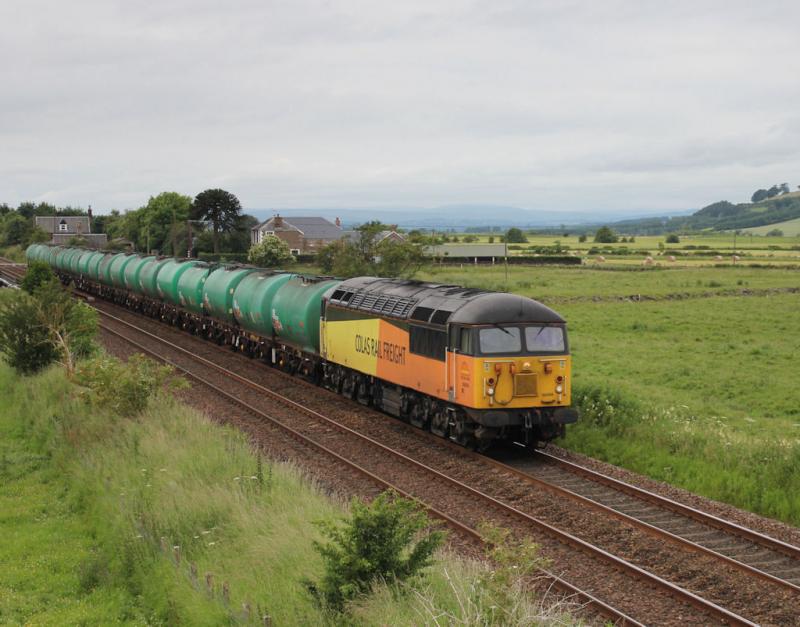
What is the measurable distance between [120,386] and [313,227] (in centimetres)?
12998

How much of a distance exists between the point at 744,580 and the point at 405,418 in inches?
491

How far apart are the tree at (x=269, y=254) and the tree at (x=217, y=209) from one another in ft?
50.1

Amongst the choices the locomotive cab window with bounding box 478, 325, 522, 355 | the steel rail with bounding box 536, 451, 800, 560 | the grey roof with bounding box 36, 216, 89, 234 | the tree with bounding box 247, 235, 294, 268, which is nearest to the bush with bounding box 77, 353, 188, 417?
the locomotive cab window with bounding box 478, 325, 522, 355

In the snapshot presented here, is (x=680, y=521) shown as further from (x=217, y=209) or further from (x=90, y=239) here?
(x=90, y=239)

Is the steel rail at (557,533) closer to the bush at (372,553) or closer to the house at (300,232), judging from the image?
the bush at (372,553)

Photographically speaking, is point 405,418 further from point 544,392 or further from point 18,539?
point 18,539

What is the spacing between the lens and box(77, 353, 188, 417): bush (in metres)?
22.5

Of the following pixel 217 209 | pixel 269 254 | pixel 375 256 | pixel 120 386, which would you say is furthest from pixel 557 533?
pixel 217 209

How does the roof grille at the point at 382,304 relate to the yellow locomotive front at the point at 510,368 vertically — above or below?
above

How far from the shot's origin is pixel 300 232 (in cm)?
14262

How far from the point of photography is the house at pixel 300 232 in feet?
455

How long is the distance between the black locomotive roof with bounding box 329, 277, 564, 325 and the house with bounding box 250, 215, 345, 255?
4122 inches

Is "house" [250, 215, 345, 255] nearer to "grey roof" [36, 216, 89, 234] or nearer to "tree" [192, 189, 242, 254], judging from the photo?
"tree" [192, 189, 242, 254]

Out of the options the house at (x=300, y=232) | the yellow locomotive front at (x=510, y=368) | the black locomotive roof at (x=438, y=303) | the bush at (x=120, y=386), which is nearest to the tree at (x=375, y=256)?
the black locomotive roof at (x=438, y=303)
